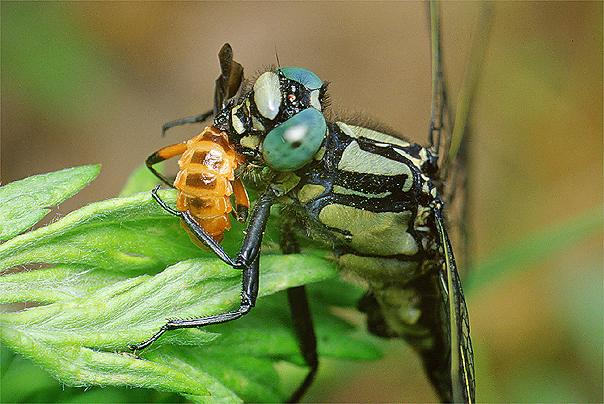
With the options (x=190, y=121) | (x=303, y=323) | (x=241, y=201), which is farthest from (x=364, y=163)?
(x=190, y=121)

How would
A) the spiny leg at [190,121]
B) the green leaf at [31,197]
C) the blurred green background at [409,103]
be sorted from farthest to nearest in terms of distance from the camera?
the blurred green background at [409,103] → the spiny leg at [190,121] → the green leaf at [31,197]

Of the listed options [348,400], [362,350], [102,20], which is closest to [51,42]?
[102,20]

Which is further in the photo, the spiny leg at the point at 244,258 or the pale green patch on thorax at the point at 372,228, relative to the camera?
the pale green patch on thorax at the point at 372,228

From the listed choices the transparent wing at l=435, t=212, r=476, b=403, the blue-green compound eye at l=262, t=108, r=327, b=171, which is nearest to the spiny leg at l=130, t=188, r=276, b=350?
the blue-green compound eye at l=262, t=108, r=327, b=171

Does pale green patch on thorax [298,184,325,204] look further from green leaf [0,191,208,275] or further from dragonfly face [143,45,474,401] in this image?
green leaf [0,191,208,275]

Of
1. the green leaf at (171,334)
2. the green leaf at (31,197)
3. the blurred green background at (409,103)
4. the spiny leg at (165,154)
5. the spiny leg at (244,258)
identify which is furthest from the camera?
the blurred green background at (409,103)

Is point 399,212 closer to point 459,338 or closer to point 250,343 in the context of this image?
point 459,338

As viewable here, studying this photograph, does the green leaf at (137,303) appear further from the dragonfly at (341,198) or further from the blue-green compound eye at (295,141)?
the blue-green compound eye at (295,141)

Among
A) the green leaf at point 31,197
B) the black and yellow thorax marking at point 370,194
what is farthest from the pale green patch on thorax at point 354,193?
the green leaf at point 31,197
